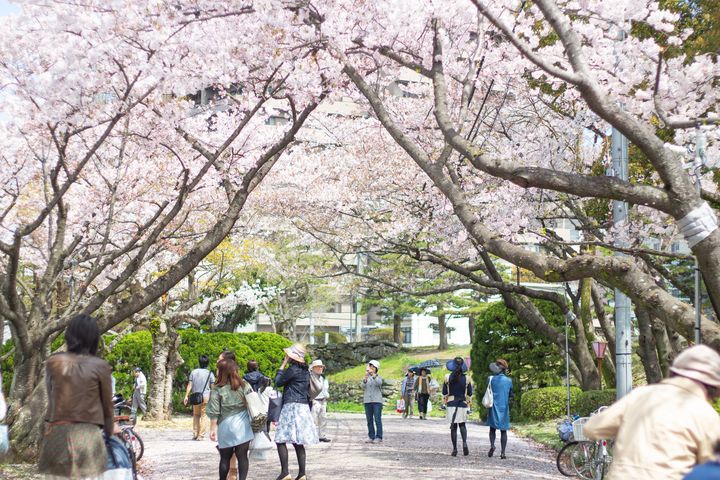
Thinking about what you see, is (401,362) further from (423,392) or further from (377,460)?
(377,460)

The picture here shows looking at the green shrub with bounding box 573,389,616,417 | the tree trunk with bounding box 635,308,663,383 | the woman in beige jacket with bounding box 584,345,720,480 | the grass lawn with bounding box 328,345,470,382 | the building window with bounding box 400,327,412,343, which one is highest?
the building window with bounding box 400,327,412,343

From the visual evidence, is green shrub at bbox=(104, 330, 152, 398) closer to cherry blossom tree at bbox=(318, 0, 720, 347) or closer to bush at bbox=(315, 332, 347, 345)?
cherry blossom tree at bbox=(318, 0, 720, 347)

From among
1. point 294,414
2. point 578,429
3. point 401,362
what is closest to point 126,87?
point 294,414

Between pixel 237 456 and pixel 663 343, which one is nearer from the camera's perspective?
pixel 237 456

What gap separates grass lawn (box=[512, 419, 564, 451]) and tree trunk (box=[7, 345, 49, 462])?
8221 millimetres

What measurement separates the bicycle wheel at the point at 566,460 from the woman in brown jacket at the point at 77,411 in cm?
754

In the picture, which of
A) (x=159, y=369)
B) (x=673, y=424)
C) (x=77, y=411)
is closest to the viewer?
(x=673, y=424)

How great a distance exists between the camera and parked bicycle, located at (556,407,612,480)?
10555mm

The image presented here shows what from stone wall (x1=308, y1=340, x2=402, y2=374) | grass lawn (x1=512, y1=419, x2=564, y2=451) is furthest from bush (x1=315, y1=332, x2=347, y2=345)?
grass lawn (x1=512, y1=419, x2=564, y2=451)

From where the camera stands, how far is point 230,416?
8469 millimetres

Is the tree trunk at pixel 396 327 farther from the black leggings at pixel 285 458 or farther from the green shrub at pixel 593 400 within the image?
the black leggings at pixel 285 458

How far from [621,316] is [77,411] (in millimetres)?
6784

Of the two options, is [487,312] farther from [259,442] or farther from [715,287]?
[715,287]

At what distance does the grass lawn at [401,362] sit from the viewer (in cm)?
3600
